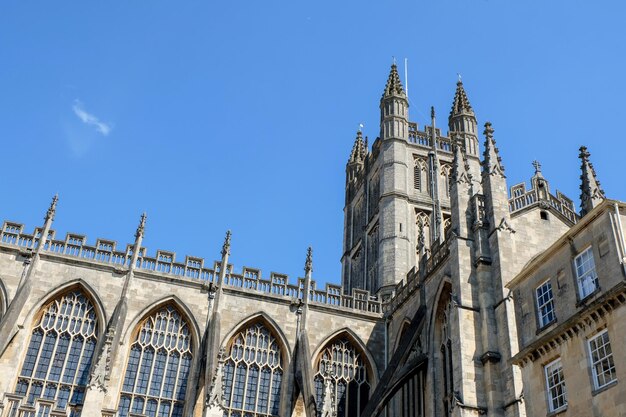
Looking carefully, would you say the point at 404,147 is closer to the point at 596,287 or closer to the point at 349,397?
the point at 349,397

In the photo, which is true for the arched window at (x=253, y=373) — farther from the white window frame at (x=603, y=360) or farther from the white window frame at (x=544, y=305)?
the white window frame at (x=603, y=360)

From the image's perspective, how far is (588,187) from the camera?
24.2 meters

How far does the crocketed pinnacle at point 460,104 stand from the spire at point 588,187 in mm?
16112

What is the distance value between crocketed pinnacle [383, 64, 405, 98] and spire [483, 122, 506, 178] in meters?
16.2

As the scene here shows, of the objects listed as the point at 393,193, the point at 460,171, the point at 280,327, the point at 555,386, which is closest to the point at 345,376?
the point at 280,327

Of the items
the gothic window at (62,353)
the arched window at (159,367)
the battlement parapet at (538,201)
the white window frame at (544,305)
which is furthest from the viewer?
the arched window at (159,367)

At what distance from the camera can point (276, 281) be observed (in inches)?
1141

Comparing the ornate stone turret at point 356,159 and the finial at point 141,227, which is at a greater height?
the ornate stone turret at point 356,159

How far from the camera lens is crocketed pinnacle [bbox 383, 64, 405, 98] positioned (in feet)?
132

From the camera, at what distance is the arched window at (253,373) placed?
26141 mm

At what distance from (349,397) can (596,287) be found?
14.9 meters

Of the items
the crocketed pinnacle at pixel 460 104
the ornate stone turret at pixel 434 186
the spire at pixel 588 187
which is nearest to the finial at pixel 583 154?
the spire at pixel 588 187

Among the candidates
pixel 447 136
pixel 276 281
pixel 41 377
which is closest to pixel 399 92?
pixel 447 136

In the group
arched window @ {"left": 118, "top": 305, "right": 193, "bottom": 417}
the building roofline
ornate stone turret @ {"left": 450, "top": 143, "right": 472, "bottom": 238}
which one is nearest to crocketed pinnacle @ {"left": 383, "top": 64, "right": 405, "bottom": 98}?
ornate stone turret @ {"left": 450, "top": 143, "right": 472, "bottom": 238}
